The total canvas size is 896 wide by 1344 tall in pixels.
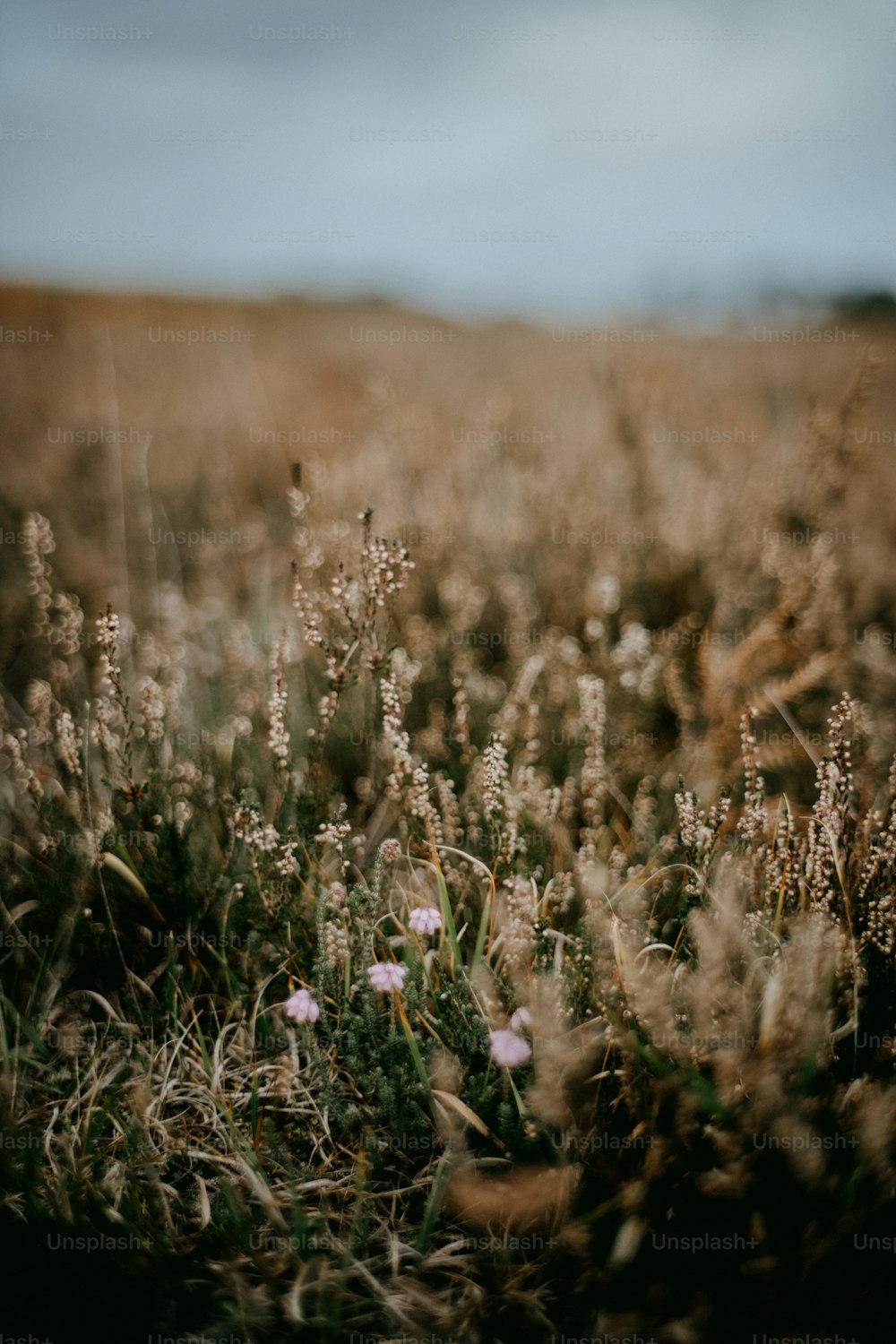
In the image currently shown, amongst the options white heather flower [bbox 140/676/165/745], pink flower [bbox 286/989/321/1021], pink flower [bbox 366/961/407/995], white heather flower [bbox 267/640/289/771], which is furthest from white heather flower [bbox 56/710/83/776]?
pink flower [bbox 366/961/407/995]

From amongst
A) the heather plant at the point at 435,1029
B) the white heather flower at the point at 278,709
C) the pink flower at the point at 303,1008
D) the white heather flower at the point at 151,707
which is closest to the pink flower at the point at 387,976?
the heather plant at the point at 435,1029

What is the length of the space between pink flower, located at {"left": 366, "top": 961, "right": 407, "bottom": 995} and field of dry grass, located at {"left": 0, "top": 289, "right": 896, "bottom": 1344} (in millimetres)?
30

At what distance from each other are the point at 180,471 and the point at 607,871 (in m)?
4.23

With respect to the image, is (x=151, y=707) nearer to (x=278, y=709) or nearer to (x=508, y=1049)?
(x=278, y=709)

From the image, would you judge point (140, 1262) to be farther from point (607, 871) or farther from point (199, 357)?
point (199, 357)

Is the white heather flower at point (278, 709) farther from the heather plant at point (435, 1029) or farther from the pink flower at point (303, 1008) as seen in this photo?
the pink flower at point (303, 1008)

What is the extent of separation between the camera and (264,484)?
5027 millimetres

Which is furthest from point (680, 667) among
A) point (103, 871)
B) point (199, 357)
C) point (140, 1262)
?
point (199, 357)

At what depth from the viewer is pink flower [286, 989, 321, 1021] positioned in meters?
1.49

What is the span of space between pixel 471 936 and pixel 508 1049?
459mm

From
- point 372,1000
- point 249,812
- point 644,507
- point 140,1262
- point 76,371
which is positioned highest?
point 76,371

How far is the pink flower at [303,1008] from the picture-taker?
1.49 m

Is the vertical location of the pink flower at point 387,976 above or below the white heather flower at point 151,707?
below

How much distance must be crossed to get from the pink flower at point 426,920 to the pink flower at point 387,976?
96 mm
